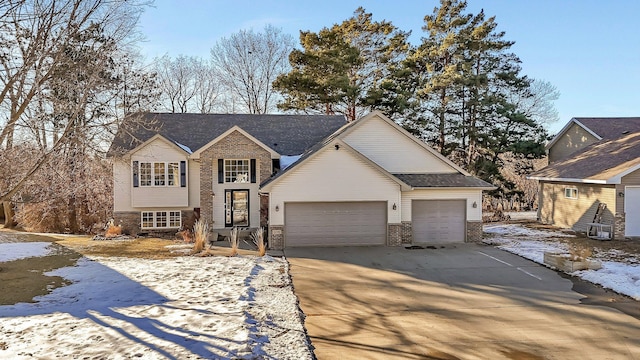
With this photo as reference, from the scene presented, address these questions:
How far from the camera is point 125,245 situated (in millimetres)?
16750

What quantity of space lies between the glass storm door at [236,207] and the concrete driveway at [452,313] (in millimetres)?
6790

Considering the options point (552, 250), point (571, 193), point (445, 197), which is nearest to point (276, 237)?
point (445, 197)

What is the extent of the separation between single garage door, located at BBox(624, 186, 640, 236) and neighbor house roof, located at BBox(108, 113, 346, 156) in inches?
551

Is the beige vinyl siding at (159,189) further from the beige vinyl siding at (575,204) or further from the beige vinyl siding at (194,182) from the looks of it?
the beige vinyl siding at (575,204)

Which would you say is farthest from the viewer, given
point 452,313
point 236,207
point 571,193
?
point 571,193

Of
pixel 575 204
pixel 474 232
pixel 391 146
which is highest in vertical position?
pixel 391 146

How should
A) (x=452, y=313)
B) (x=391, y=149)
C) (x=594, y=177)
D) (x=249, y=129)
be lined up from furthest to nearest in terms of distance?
(x=249, y=129)
(x=594, y=177)
(x=391, y=149)
(x=452, y=313)

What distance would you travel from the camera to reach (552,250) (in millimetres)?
15172

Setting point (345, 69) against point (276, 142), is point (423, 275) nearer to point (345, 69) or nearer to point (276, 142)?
point (276, 142)

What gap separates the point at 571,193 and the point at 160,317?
2043 cm

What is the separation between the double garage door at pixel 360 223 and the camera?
16500mm

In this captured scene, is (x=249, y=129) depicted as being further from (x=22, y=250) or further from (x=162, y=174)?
(x=22, y=250)

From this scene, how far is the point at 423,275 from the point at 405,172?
6911mm

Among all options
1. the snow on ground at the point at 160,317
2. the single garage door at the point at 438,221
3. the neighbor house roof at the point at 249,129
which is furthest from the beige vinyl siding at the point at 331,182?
the neighbor house roof at the point at 249,129
